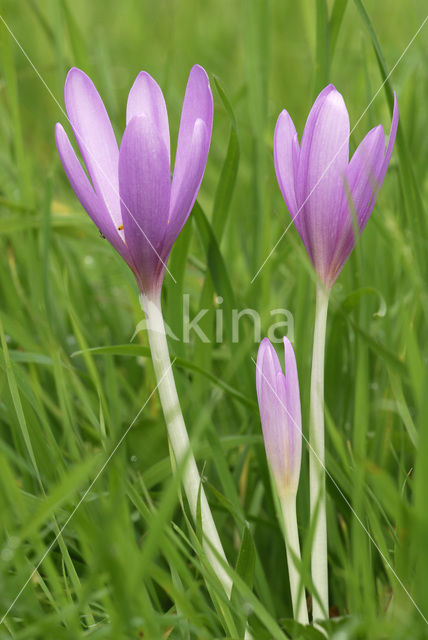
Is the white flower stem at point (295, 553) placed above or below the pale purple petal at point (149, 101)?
below

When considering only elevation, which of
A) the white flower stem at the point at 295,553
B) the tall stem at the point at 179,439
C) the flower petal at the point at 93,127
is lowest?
the white flower stem at the point at 295,553

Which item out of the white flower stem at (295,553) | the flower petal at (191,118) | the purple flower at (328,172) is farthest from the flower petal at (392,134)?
the white flower stem at (295,553)

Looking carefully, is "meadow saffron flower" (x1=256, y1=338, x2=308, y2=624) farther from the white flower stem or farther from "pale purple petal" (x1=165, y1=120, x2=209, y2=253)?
"pale purple petal" (x1=165, y1=120, x2=209, y2=253)

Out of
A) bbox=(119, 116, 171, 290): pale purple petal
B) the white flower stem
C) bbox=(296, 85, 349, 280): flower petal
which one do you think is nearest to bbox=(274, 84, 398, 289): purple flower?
bbox=(296, 85, 349, 280): flower petal

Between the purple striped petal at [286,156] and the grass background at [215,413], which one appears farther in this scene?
the purple striped petal at [286,156]

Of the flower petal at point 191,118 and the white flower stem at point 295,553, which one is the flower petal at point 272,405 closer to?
the white flower stem at point 295,553

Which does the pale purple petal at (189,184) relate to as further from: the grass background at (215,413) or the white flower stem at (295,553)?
the white flower stem at (295,553)

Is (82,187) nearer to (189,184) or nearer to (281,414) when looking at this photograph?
(189,184)

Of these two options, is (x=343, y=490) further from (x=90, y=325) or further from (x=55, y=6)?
(x=55, y=6)
